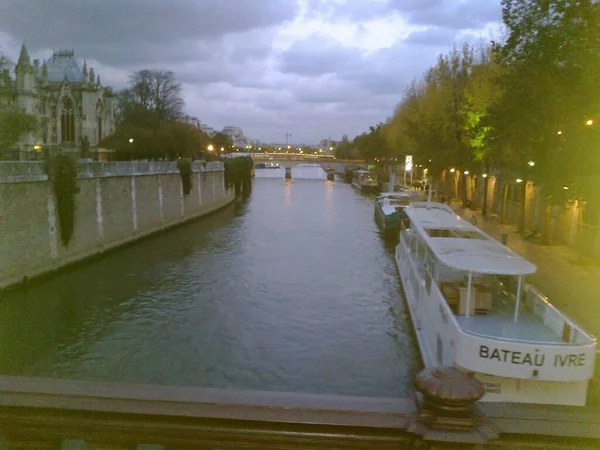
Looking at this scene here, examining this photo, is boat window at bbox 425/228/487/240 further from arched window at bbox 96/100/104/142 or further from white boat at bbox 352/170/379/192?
arched window at bbox 96/100/104/142

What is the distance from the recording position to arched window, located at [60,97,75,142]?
63094 mm

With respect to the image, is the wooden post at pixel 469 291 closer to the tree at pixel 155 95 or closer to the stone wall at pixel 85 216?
the stone wall at pixel 85 216

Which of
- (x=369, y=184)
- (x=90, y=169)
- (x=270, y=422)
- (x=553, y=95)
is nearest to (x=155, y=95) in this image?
(x=369, y=184)


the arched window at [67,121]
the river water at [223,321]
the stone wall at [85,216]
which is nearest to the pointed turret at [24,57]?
the arched window at [67,121]

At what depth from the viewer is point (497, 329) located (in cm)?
940

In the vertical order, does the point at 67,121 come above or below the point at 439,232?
above

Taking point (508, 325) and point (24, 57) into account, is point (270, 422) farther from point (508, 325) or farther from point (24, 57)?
point (24, 57)

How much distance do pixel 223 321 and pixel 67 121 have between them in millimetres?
56215

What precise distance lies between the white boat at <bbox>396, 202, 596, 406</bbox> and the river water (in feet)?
5.50

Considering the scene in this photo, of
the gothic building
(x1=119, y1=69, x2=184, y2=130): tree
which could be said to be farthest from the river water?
the gothic building

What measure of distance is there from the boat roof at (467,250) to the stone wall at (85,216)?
11919 millimetres

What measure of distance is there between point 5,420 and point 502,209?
29086 mm

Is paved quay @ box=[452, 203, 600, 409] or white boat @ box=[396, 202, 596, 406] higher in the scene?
white boat @ box=[396, 202, 596, 406]

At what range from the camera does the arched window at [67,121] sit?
6309 centimetres
